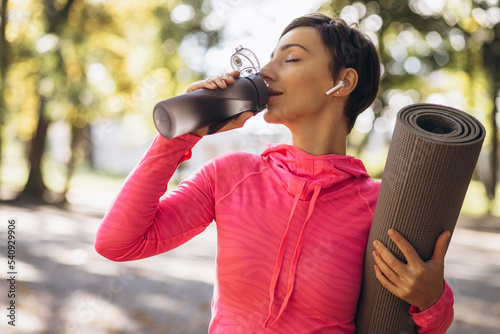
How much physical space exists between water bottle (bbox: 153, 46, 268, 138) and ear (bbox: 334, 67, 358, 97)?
0.31 metres

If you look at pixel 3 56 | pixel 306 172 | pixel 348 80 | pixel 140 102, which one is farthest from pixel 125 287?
pixel 140 102

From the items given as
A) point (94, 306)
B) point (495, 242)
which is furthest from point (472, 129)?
point (495, 242)

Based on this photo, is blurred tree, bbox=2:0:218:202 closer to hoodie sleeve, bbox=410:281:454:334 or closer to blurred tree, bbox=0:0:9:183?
blurred tree, bbox=0:0:9:183

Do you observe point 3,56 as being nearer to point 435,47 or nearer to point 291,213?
point 435,47

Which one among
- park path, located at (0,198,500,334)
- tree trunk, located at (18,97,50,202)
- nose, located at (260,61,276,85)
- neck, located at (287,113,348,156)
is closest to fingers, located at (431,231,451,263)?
neck, located at (287,113,348,156)

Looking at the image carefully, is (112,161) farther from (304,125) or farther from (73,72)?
(304,125)

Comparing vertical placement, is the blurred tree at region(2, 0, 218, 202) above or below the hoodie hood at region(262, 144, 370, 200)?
below

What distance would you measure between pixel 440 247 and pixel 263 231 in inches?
19.6

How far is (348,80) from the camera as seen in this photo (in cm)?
159

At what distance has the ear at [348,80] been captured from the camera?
5.18 feet

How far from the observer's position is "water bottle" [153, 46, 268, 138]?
117 cm

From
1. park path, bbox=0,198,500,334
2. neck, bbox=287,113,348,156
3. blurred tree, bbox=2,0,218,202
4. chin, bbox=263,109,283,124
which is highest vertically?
chin, bbox=263,109,283,124

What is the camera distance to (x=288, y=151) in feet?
5.18

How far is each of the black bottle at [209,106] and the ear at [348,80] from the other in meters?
0.33
